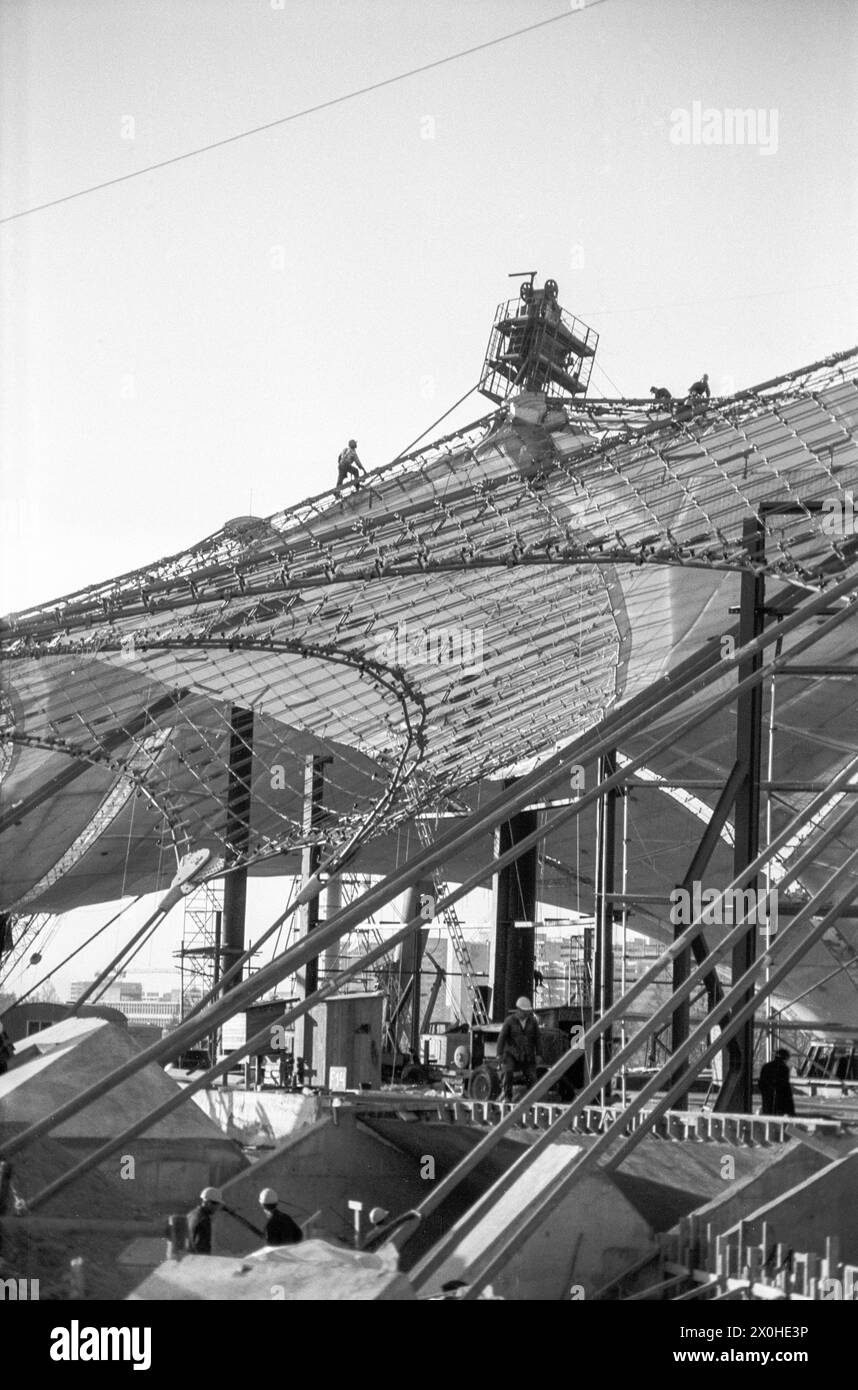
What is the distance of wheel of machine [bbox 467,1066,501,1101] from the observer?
19.3m

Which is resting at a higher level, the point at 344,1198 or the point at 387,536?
the point at 387,536

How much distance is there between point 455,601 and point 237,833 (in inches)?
511

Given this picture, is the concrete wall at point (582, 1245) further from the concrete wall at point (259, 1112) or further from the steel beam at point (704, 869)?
the concrete wall at point (259, 1112)

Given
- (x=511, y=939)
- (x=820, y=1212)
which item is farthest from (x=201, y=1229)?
(x=511, y=939)

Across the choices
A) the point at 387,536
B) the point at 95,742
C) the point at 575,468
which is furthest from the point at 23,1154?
the point at 95,742

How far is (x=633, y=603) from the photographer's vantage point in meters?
31.8

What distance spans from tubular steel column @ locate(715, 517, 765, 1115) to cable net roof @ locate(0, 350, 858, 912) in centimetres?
41

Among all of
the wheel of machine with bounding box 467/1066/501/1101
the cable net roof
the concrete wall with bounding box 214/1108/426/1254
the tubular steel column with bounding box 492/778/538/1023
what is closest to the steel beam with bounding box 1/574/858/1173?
the cable net roof

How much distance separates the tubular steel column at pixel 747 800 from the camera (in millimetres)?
15422

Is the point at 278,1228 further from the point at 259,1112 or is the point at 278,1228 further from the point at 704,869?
the point at 259,1112

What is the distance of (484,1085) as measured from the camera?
19.4m
